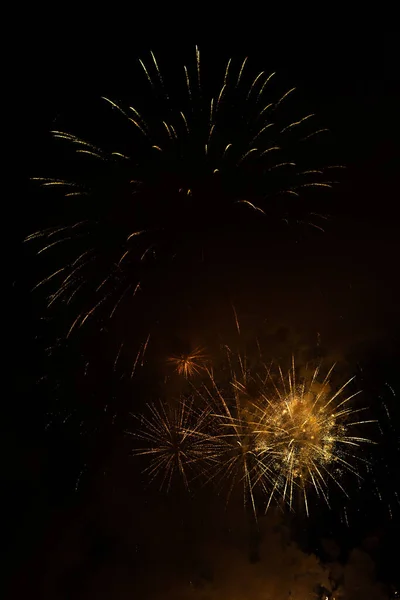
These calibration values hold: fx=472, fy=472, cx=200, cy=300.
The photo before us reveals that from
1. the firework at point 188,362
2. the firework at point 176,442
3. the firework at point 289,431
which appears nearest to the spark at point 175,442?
the firework at point 176,442

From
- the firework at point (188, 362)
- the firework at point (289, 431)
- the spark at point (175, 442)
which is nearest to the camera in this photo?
the firework at point (289, 431)

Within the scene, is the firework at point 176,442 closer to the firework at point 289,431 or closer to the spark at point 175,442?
the spark at point 175,442

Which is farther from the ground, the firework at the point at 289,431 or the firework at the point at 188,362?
the firework at the point at 188,362

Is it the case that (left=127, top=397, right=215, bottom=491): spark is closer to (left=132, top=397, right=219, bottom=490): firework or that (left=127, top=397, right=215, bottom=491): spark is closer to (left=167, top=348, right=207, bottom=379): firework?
(left=132, top=397, right=219, bottom=490): firework

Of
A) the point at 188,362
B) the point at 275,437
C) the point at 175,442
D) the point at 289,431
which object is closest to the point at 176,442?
the point at 175,442

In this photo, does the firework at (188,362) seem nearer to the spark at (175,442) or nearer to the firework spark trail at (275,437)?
the firework spark trail at (275,437)

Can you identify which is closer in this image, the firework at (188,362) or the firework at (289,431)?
the firework at (289,431)

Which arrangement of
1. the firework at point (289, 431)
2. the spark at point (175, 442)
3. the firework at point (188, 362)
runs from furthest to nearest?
the firework at point (188, 362), the spark at point (175, 442), the firework at point (289, 431)

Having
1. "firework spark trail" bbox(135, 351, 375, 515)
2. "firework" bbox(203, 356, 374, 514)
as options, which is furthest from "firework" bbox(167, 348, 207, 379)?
"firework" bbox(203, 356, 374, 514)

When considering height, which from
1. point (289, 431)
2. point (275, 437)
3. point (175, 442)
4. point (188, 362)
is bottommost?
point (175, 442)

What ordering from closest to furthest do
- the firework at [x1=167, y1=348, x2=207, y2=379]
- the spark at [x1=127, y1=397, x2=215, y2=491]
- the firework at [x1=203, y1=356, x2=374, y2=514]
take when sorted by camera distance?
the firework at [x1=203, y1=356, x2=374, y2=514]
the spark at [x1=127, y1=397, x2=215, y2=491]
the firework at [x1=167, y1=348, x2=207, y2=379]

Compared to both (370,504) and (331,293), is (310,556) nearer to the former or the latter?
(370,504)

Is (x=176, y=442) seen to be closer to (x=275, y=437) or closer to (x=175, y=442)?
(x=175, y=442)

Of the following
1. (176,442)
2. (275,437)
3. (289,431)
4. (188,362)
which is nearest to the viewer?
(289,431)
